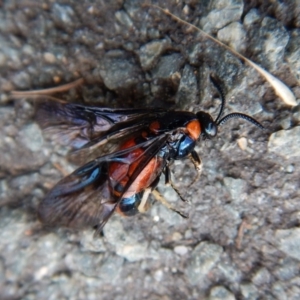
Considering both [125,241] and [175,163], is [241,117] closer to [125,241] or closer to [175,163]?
[175,163]

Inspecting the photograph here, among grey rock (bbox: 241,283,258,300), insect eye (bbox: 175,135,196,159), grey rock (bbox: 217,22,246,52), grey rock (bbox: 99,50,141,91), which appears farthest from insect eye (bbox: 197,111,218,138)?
grey rock (bbox: 241,283,258,300)

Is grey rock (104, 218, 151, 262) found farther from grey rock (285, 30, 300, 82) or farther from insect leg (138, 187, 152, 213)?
grey rock (285, 30, 300, 82)

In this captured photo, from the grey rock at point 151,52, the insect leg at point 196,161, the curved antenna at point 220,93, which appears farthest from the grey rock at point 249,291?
the grey rock at point 151,52

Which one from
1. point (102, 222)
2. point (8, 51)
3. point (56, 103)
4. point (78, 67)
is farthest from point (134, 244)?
point (8, 51)

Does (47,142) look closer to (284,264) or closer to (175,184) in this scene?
(175,184)

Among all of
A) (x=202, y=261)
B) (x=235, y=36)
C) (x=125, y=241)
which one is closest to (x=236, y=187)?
(x=202, y=261)

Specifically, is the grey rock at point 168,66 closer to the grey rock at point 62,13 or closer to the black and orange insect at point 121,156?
the black and orange insect at point 121,156
